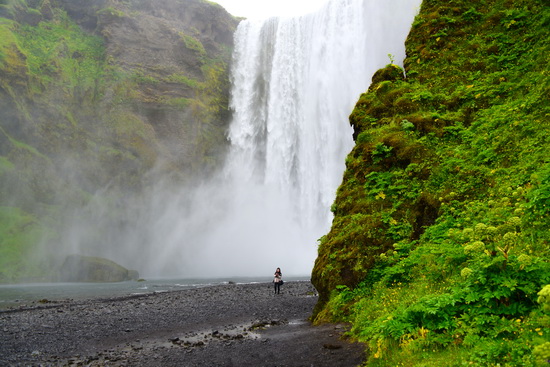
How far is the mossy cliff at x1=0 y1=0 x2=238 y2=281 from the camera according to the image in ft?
198

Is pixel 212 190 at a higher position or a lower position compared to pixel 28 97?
lower

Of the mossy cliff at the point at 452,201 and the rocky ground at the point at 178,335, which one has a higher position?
the mossy cliff at the point at 452,201

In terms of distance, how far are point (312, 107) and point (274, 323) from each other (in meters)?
46.2

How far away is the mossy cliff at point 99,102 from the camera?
Result: 60.3m

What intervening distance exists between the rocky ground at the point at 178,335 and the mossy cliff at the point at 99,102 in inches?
1608

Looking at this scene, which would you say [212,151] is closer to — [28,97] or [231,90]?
[231,90]

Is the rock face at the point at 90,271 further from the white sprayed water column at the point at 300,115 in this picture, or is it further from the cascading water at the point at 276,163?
the white sprayed water column at the point at 300,115

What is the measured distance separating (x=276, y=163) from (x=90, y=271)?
3116cm

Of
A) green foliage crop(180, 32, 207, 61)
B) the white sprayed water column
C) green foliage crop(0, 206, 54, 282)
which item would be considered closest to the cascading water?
the white sprayed water column

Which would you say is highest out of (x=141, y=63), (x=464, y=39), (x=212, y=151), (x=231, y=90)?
(x=141, y=63)

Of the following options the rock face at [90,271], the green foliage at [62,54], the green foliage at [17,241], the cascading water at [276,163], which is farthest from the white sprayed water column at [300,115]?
the green foliage at [17,241]

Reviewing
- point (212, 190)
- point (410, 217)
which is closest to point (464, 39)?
Result: point (410, 217)

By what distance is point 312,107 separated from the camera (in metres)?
57.5

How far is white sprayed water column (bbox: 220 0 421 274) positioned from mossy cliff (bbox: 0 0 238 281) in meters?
8.08
